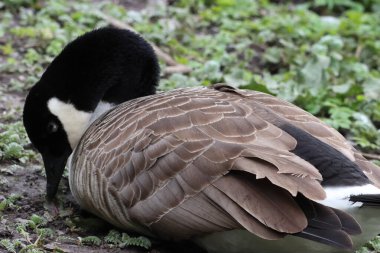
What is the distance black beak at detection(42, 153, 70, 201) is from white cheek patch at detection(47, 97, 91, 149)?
16 centimetres

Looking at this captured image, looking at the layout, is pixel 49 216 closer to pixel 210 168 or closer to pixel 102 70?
pixel 102 70

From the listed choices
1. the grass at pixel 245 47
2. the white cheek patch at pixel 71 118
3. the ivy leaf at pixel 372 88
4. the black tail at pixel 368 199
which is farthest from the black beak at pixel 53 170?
the ivy leaf at pixel 372 88

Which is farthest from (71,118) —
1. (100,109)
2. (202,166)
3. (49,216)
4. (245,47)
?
(245,47)

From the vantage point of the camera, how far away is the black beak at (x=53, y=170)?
6.06 metres

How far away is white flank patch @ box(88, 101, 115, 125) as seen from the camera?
21.4 feet

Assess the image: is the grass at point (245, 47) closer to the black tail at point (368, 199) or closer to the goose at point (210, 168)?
the goose at point (210, 168)

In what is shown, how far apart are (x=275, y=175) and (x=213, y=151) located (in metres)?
0.45

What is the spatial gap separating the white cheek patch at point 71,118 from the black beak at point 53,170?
0.53 feet

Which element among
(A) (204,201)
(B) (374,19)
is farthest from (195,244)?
(B) (374,19)

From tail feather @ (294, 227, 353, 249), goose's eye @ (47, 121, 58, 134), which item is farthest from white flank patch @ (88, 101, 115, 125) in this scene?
tail feather @ (294, 227, 353, 249)

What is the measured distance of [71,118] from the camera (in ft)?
20.7

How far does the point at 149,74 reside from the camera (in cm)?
674

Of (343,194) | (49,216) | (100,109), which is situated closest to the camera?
(343,194)

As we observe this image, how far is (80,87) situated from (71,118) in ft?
0.81
